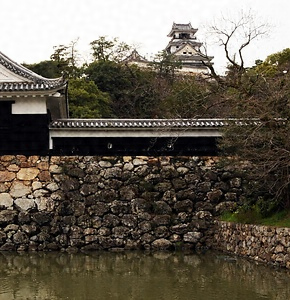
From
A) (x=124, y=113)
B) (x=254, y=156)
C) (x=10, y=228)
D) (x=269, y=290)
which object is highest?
(x=124, y=113)

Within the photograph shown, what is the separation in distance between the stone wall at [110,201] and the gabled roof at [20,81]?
1.74 meters

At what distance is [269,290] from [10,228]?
7.27 m

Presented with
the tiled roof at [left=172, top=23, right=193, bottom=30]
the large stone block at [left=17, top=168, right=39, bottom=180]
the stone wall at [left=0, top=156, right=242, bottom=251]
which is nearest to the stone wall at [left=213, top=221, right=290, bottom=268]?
the stone wall at [left=0, top=156, right=242, bottom=251]

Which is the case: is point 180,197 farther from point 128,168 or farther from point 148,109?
point 148,109

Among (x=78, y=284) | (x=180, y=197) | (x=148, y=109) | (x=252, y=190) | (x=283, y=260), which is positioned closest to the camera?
(x=78, y=284)

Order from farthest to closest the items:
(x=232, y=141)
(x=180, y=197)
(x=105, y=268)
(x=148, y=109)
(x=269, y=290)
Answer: (x=148, y=109), (x=180, y=197), (x=232, y=141), (x=105, y=268), (x=269, y=290)

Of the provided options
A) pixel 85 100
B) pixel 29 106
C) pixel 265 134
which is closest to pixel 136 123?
pixel 29 106

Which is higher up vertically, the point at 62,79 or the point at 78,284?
the point at 62,79

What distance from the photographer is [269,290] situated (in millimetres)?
7910

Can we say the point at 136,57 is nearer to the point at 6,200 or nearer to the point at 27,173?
the point at 27,173

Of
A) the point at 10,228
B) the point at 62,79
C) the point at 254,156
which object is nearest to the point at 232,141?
the point at 254,156

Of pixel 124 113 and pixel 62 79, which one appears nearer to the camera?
pixel 62 79

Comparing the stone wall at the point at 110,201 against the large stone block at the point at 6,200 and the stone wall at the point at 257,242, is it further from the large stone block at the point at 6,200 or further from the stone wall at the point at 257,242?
the stone wall at the point at 257,242

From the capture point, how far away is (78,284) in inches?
338
